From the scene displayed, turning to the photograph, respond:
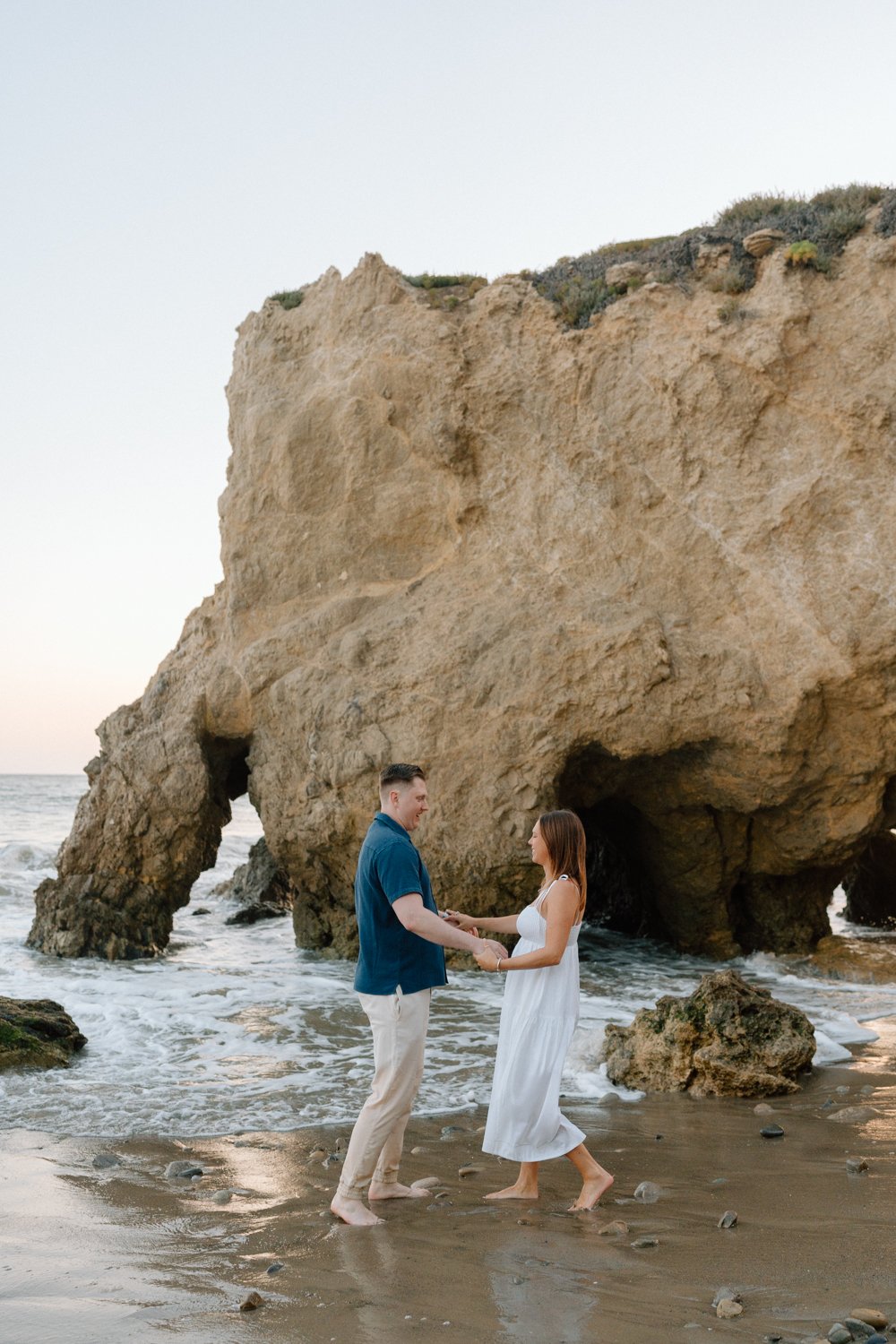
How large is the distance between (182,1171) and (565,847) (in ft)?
7.80

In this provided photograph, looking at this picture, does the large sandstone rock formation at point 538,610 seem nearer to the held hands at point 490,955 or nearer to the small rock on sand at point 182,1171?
the small rock on sand at point 182,1171

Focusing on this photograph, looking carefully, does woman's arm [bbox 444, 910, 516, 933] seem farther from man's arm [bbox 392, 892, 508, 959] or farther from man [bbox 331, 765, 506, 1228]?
man's arm [bbox 392, 892, 508, 959]

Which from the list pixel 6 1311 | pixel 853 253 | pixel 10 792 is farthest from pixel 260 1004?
pixel 10 792

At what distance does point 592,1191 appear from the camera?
4.68 m

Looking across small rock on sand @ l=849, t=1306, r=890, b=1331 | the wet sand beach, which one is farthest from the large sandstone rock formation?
small rock on sand @ l=849, t=1306, r=890, b=1331

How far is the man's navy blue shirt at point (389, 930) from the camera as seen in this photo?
475 centimetres

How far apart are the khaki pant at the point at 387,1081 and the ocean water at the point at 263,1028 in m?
1.64

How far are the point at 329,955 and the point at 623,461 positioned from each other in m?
6.25

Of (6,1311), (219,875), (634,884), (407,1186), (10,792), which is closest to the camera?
(6,1311)

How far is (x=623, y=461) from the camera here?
1184 centimetres

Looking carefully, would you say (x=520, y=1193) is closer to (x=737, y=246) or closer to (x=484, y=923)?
(x=484, y=923)

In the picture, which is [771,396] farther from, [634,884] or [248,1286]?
[248,1286]

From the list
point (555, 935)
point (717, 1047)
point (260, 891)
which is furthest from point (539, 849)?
point (260, 891)

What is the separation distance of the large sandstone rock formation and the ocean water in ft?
3.01
